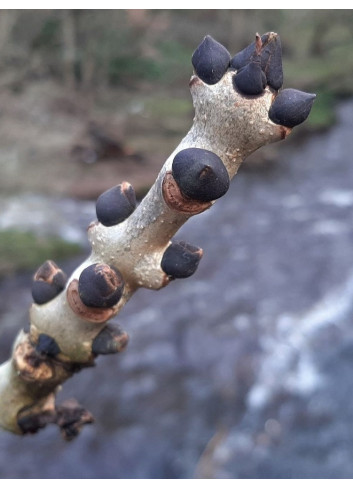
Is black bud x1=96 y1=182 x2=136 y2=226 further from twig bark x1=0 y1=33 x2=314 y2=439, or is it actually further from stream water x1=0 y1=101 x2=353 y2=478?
stream water x1=0 y1=101 x2=353 y2=478

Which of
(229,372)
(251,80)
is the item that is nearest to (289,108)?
(251,80)

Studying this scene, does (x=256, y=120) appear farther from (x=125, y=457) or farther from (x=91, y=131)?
(x=91, y=131)

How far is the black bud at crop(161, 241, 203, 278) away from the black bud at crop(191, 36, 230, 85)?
0.52 ft

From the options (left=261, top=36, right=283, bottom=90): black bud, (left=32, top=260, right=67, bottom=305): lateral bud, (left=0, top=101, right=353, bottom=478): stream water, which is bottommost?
(left=32, top=260, right=67, bottom=305): lateral bud

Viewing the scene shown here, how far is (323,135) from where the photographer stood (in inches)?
417

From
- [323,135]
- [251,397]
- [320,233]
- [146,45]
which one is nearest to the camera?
[251,397]

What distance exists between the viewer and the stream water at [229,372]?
4465mm

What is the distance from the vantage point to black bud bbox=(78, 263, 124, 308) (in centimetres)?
48

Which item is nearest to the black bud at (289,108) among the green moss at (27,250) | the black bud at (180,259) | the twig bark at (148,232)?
the twig bark at (148,232)

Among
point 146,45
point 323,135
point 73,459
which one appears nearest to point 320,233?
point 323,135

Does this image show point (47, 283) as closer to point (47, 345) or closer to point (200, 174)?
point (47, 345)

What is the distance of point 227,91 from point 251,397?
4898 mm

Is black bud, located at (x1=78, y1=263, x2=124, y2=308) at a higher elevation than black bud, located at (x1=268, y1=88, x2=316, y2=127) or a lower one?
lower

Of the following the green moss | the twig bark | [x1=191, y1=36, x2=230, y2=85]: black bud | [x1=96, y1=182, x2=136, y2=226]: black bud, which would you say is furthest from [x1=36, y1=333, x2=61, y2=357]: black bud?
the green moss
